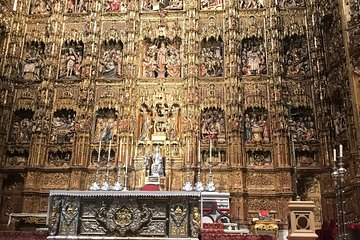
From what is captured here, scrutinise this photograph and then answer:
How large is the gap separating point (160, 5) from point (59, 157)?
7.78 m

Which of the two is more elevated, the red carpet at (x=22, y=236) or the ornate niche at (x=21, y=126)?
the ornate niche at (x=21, y=126)

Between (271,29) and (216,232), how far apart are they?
10.4 m

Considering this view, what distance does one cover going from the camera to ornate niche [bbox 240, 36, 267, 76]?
648 inches

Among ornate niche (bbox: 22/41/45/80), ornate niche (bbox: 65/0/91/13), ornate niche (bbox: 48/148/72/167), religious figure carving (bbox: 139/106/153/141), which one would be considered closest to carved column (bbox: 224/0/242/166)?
religious figure carving (bbox: 139/106/153/141)

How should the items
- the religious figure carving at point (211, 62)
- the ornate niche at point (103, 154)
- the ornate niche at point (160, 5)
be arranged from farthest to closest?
the ornate niche at point (160, 5) < the religious figure carving at point (211, 62) < the ornate niche at point (103, 154)

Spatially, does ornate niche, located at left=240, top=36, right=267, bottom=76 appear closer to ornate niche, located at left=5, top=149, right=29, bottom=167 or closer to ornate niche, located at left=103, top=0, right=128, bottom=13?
ornate niche, located at left=103, top=0, right=128, bottom=13

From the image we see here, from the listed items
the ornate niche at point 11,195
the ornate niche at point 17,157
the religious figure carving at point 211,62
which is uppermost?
the religious figure carving at point 211,62

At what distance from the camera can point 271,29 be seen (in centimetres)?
1645

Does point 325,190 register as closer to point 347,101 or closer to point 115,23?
point 347,101

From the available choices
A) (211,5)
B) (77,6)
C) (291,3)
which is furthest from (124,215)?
(291,3)

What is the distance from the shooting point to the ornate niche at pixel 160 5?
57.7 ft

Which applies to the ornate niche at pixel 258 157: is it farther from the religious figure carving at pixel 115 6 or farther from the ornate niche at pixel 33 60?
the ornate niche at pixel 33 60

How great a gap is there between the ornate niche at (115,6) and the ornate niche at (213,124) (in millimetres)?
6015

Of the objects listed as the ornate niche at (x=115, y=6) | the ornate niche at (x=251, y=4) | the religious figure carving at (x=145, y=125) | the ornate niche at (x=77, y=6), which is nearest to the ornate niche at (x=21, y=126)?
the religious figure carving at (x=145, y=125)
